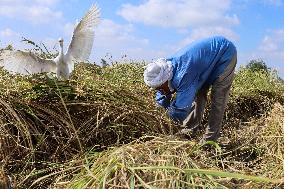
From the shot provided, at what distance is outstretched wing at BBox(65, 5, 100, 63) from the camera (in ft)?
15.9

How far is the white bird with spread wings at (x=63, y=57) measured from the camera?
14.2 ft

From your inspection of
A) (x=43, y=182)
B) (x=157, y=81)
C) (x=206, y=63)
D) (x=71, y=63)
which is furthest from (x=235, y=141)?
(x=43, y=182)

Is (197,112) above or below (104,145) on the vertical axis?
above

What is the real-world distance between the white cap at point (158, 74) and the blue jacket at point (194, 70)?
84 mm

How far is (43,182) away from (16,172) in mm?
303

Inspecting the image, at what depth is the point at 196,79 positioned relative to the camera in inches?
157

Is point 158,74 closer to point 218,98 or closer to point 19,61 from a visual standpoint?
point 218,98

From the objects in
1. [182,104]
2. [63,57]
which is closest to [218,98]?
[182,104]

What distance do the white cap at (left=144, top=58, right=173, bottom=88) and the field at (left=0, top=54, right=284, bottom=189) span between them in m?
0.23

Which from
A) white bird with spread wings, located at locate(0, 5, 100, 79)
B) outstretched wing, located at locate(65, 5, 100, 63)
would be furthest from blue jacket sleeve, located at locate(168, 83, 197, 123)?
outstretched wing, located at locate(65, 5, 100, 63)

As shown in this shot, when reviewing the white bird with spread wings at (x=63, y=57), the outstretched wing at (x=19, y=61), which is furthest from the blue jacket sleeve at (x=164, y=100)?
the outstretched wing at (x=19, y=61)

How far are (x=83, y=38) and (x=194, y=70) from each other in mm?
1396

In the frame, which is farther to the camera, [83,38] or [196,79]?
Result: [83,38]

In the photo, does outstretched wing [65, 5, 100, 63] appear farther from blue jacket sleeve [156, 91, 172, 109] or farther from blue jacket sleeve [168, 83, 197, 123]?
blue jacket sleeve [168, 83, 197, 123]
